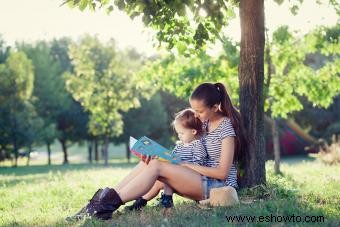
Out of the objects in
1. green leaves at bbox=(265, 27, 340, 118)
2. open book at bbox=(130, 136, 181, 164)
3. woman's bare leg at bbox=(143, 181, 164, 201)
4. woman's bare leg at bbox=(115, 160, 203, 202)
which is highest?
green leaves at bbox=(265, 27, 340, 118)

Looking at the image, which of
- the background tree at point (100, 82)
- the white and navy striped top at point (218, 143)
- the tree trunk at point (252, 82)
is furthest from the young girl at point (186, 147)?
the background tree at point (100, 82)

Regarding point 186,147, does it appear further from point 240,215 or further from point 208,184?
point 240,215

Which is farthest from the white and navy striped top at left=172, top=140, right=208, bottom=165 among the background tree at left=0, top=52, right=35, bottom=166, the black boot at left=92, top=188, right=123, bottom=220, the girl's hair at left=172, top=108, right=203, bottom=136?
the background tree at left=0, top=52, right=35, bottom=166

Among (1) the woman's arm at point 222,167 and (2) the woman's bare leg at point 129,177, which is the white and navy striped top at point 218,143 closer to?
(1) the woman's arm at point 222,167

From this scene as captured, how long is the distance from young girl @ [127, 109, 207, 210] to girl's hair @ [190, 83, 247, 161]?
45cm

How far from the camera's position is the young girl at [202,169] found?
21.9 ft

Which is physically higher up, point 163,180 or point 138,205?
point 163,180

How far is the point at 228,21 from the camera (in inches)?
412

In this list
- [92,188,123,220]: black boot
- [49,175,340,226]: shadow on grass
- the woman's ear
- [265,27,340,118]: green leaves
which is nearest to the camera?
[49,175,340,226]: shadow on grass

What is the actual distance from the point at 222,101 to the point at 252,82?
1340mm

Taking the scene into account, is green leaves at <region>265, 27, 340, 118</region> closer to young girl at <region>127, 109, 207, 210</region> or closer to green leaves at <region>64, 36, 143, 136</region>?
young girl at <region>127, 109, 207, 210</region>

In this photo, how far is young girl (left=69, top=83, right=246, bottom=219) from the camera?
6664 millimetres

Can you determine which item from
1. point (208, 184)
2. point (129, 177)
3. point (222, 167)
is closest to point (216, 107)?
point (222, 167)

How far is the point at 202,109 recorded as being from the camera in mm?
7191
